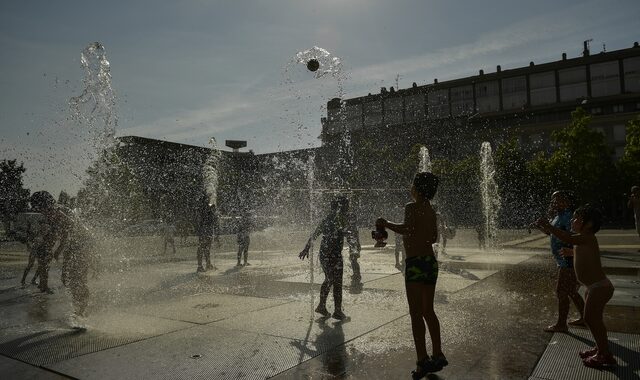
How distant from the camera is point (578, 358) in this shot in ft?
13.9

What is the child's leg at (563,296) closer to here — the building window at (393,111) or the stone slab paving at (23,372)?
the stone slab paving at (23,372)

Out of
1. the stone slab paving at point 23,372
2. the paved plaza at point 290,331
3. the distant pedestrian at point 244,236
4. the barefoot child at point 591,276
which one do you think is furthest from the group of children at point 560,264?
the distant pedestrian at point 244,236

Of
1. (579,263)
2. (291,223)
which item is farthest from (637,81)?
(579,263)

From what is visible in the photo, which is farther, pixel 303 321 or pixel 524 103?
pixel 524 103

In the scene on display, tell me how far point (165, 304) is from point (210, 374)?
141 inches

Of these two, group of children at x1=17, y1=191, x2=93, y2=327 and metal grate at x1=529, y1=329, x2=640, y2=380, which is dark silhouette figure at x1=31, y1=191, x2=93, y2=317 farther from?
metal grate at x1=529, y1=329, x2=640, y2=380

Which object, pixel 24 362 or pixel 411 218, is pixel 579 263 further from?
pixel 24 362

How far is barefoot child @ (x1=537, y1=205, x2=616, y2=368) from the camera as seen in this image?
3.98 metres

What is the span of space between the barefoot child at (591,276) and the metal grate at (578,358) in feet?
0.39

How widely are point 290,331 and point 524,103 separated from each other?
6775 cm

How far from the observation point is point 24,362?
14.8ft

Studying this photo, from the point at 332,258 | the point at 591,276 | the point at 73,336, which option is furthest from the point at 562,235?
the point at 73,336

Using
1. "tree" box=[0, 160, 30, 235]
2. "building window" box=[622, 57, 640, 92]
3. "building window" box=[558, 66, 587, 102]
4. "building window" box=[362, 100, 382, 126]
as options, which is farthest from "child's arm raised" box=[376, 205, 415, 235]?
"building window" box=[362, 100, 382, 126]

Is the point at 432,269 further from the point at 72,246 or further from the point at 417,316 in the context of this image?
the point at 72,246
